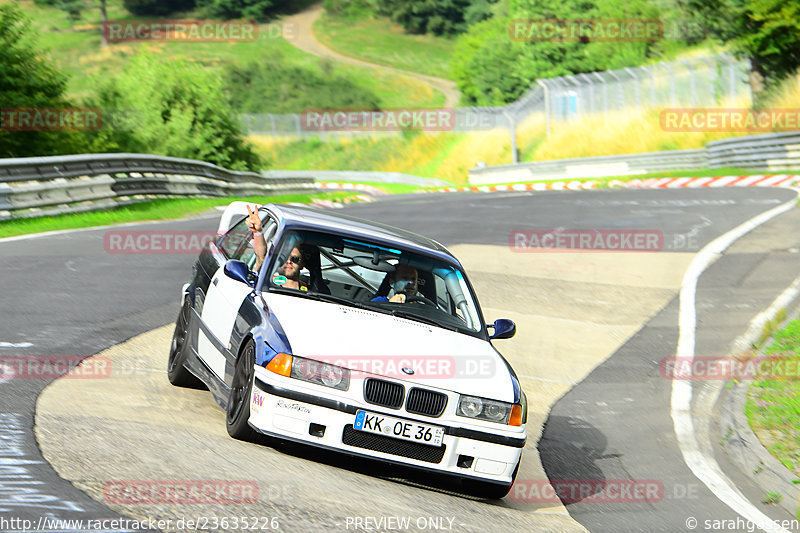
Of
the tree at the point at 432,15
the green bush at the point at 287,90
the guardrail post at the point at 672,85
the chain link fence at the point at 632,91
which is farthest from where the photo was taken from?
the tree at the point at 432,15

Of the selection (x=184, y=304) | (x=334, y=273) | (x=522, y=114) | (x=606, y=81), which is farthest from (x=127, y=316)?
(x=522, y=114)

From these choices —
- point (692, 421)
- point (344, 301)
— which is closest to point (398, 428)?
point (344, 301)

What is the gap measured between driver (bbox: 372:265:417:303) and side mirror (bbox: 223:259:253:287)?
0.99 meters

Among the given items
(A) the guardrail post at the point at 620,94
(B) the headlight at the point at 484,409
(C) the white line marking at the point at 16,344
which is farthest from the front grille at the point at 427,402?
(A) the guardrail post at the point at 620,94

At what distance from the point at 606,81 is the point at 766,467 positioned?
44.6 meters

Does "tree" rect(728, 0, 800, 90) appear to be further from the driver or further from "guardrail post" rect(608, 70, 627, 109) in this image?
the driver

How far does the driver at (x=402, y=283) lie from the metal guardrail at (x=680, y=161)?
2729 cm

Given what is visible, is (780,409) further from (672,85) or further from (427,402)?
(672,85)

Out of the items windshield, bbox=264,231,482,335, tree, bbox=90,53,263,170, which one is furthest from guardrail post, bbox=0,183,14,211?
tree, bbox=90,53,263,170

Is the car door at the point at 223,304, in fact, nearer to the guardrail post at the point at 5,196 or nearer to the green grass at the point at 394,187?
the guardrail post at the point at 5,196

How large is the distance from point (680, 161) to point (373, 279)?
33185 millimetres

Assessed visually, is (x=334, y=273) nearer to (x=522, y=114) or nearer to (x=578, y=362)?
(x=578, y=362)

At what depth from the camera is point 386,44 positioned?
429 feet

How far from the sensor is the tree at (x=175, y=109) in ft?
111
